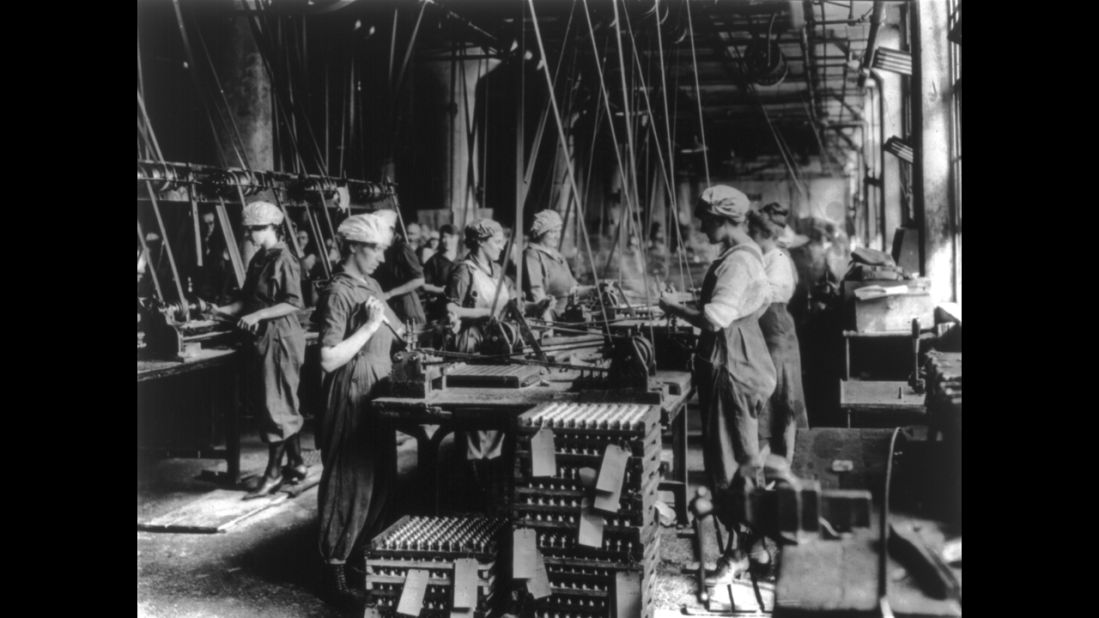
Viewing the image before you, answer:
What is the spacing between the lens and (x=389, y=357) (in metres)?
4.57

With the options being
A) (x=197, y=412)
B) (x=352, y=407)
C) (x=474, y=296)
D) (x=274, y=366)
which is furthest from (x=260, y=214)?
(x=197, y=412)

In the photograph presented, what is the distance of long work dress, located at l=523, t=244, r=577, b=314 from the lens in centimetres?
691

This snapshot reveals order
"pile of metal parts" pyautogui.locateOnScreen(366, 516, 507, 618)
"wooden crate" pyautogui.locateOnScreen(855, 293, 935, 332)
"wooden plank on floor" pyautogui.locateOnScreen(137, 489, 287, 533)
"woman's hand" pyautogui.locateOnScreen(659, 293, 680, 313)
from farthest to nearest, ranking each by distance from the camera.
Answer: "wooden crate" pyautogui.locateOnScreen(855, 293, 935, 332) < "wooden plank on floor" pyautogui.locateOnScreen(137, 489, 287, 533) < "woman's hand" pyautogui.locateOnScreen(659, 293, 680, 313) < "pile of metal parts" pyautogui.locateOnScreen(366, 516, 507, 618)

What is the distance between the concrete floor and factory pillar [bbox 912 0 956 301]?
129 inches

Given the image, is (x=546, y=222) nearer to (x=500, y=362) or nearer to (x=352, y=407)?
(x=500, y=362)

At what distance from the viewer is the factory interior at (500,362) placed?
349cm

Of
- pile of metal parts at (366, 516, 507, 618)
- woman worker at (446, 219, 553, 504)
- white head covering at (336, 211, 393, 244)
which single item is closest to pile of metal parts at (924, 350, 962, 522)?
pile of metal parts at (366, 516, 507, 618)

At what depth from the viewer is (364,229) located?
435 centimetres

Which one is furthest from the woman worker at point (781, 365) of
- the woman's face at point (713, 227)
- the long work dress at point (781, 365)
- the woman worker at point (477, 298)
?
the woman worker at point (477, 298)

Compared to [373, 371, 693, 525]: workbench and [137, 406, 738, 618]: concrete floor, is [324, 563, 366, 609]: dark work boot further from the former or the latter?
[373, 371, 693, 525]: workbench

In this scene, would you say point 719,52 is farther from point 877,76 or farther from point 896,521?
point 896,521

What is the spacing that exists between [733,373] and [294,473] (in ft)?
9.94

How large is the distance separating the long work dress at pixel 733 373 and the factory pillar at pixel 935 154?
277 cm

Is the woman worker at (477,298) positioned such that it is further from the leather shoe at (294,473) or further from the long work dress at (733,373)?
the long work dress at (733,373)
